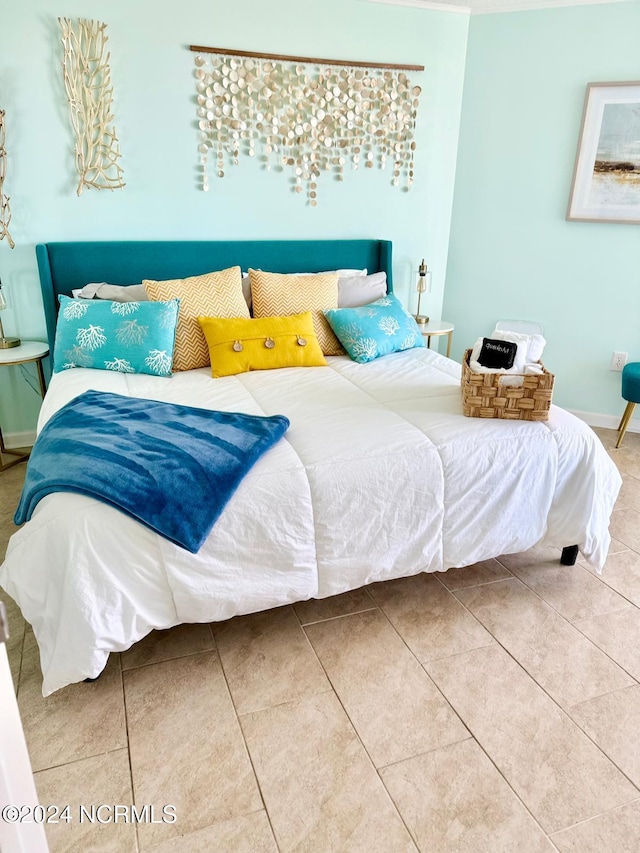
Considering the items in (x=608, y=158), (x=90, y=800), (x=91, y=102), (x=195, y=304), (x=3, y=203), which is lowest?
(x=90, y=800)

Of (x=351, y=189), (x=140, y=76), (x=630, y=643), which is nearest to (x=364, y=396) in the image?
(x=630, y=643)

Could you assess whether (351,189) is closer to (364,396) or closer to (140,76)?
(140,76)

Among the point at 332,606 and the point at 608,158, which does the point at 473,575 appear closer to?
the point at 332,606

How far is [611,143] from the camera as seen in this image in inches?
137

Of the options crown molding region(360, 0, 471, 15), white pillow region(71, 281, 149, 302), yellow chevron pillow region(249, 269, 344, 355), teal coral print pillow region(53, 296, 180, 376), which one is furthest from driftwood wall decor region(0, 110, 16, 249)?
crown molding region(360, 0, 471, 15)

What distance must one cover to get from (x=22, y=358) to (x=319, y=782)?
2407 millimetres

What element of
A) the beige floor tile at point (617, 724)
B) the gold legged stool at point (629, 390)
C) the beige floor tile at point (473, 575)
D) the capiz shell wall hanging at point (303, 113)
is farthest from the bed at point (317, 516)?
the capiz shell wall hanging at point (303, 113)

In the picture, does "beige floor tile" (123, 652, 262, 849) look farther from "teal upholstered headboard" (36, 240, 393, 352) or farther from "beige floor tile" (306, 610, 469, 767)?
"teal upholstered headboard" (36, 240, 393, 352)

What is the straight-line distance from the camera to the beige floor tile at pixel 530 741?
153cm

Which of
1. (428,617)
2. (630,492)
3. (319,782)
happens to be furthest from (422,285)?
(319,782)

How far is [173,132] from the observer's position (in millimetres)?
3264

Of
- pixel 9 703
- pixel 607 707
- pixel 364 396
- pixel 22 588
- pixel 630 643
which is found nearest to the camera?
pixel 9 703

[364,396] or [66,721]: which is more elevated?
[364,396]

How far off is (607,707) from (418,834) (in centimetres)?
72
